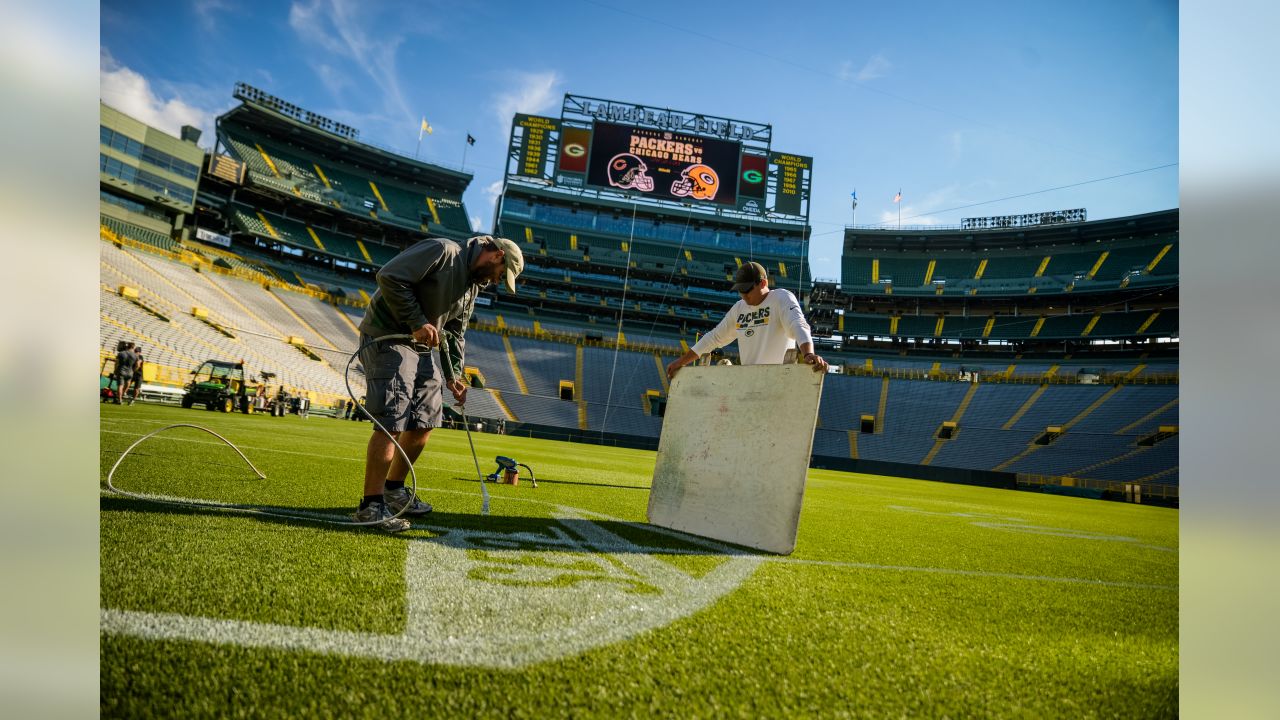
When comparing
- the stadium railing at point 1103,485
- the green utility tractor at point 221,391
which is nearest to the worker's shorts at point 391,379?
the green utility tractor at point 221,391

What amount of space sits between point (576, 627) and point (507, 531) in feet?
5.14

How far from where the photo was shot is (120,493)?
2.87m

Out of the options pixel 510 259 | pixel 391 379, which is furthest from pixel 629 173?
pixel 391 379

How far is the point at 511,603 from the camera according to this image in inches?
67.2

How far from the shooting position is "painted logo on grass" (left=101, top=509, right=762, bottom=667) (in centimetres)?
129

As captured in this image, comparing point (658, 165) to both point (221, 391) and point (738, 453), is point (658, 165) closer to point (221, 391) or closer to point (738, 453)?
point (221, 391)

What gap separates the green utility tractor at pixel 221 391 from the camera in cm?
1527

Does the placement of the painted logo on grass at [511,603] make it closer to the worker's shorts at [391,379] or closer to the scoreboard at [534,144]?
the worker's shorts at [391,379]

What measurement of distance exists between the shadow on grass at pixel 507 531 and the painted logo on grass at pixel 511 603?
2cm

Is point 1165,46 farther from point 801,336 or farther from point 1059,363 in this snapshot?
point 1059,363

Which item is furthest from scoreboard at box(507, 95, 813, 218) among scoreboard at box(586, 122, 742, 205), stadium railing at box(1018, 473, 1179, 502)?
stadium railing at box(1018, 473, 1179, 502)

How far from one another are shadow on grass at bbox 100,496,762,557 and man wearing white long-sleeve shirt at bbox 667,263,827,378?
1.20m
